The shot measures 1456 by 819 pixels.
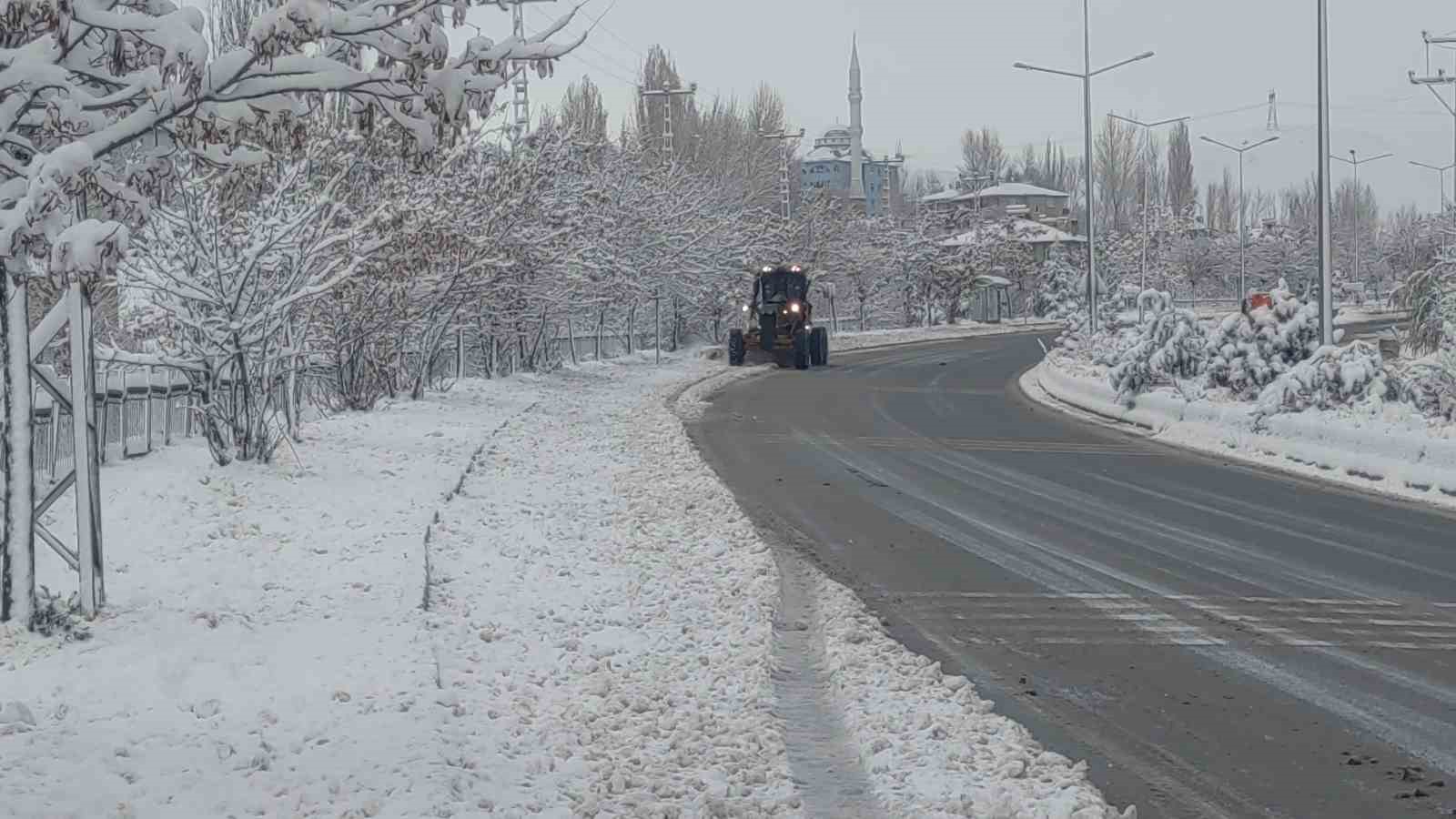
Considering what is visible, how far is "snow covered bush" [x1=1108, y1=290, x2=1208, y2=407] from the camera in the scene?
85.7ft

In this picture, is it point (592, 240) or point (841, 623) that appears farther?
point (592, 240)

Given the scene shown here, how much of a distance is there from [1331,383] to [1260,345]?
3492 millimetres

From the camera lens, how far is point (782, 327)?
1775 inches

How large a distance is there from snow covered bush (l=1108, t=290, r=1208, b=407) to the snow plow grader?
17.7 meters

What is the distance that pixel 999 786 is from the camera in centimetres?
648

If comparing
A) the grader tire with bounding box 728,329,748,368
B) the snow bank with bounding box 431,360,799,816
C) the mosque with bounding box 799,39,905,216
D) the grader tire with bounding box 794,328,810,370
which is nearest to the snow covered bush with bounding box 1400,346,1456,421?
the snow bank with bounding box 431,360,799,816

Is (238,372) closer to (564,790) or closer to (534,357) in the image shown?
(564,790)

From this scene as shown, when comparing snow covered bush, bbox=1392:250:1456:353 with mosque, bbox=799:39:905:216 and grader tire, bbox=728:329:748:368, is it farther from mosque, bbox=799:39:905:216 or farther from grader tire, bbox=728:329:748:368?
mosque, bbox=799:39:905:216

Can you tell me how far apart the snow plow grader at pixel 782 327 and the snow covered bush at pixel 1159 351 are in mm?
17683

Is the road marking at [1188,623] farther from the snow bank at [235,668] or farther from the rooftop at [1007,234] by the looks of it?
the rooftop at [1007,234]

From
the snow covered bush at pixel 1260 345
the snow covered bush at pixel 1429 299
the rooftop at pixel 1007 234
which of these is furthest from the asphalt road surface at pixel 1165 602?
the rooftop at pixel 1007 234

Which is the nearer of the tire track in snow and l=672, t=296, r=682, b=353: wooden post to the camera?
the tire track in snow

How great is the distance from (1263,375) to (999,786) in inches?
749

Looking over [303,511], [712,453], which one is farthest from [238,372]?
[712,453]
